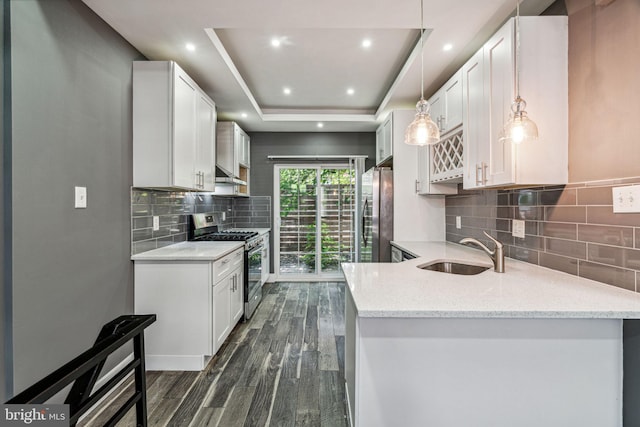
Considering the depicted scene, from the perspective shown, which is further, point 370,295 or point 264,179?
point 264,179

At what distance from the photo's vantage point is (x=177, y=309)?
228 cm

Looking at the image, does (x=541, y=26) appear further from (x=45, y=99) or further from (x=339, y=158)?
(x=339, y=158)

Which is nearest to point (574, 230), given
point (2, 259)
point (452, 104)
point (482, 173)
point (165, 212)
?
point (482, 173)

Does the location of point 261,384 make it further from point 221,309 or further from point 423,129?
point 423,129

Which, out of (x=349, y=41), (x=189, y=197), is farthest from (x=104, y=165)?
(x=349, y=41)

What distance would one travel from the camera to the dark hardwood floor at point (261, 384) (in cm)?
180

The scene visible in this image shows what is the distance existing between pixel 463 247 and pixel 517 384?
1.77m

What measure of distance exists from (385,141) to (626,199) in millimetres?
2568

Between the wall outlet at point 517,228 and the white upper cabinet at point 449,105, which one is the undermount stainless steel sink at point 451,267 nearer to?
the wall outlet at point 517,228

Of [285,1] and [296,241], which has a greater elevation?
[285,1]

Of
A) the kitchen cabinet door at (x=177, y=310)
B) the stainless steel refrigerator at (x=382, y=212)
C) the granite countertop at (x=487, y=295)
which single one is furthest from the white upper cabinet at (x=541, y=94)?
the kitchen cabinet door at (x=177, y=310)

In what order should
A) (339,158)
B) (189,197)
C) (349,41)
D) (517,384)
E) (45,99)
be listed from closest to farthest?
(517,384)
(45,99)
(349,41)
(189,197)
(339,158)

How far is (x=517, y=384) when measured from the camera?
3.91 ft

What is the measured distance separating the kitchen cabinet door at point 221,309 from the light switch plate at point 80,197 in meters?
1.01
